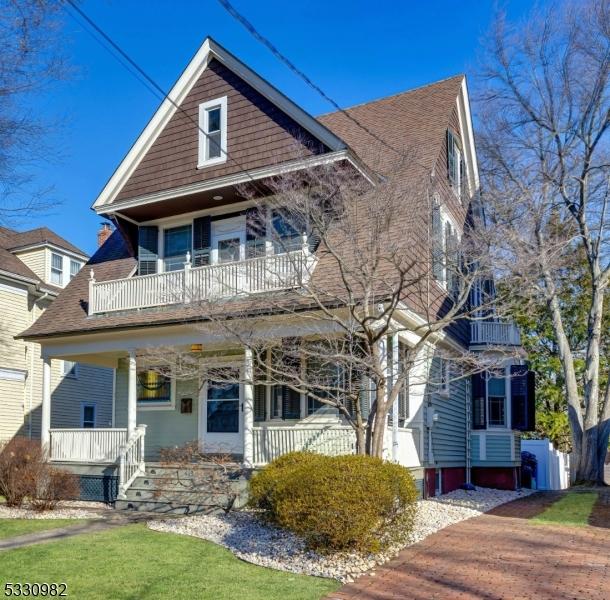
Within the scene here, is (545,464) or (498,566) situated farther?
(545,464)

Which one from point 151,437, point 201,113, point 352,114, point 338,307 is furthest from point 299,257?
point 352,114

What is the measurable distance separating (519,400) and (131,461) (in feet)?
33.1

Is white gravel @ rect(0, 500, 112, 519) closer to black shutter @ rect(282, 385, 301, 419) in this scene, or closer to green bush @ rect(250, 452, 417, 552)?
black shutter @ rect(282, 385, 301, 419)

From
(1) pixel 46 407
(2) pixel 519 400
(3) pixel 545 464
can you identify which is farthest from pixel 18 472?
(3) pixel 545 464

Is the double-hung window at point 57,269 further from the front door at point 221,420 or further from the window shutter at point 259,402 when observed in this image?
the window shutter at point 259,402

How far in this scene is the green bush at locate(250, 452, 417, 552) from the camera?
807cm

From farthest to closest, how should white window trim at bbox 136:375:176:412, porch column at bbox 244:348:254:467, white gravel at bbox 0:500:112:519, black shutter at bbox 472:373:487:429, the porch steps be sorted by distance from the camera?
black shutter at bbox 472:373:487:429 < white window trim at bbox 136:375:176:412 < porch column at bbox 244:348:254:467 < white gravel at bbox 0:500:112:519 < the porch steps

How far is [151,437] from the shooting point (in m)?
17.0

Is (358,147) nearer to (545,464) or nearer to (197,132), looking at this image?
(197,132)

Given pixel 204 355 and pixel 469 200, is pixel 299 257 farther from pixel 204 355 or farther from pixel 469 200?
pixel 469 200

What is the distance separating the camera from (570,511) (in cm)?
1253

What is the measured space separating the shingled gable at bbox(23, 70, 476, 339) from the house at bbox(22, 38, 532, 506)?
5 cm

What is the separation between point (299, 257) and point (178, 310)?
10.8 feet

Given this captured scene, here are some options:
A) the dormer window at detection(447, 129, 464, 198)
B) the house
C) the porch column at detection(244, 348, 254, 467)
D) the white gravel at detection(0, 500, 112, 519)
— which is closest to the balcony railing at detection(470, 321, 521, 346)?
the house
